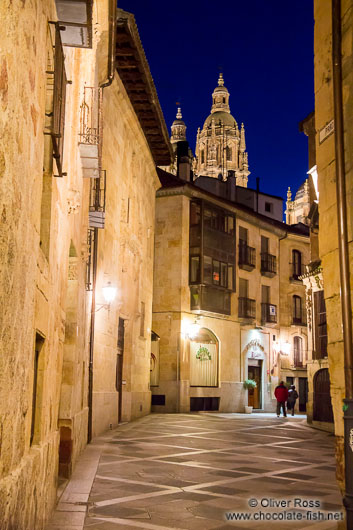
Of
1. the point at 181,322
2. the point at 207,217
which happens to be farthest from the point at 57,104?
the point at 207,217

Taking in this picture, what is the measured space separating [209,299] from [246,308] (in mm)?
4493

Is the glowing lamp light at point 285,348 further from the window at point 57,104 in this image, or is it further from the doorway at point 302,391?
the window at point 57,104

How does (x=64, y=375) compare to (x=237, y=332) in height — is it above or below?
below

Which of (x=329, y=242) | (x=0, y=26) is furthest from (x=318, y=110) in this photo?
(x=0, y=26)

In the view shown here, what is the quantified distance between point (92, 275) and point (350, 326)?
10.3m

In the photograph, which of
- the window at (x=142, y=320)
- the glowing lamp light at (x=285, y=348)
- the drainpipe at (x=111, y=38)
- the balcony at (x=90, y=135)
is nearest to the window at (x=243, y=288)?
the glowing lamp light at (x=285, y=348)

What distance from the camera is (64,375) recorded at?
10.9 m

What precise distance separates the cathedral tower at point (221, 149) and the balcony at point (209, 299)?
76789mm

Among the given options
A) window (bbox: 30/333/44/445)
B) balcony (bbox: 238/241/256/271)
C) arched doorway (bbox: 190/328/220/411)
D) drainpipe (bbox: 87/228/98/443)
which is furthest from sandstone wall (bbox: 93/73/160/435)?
window (bbox: 30/333/44/445)

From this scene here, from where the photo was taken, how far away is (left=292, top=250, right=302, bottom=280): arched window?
136ft

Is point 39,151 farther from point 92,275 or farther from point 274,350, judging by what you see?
point 274,350

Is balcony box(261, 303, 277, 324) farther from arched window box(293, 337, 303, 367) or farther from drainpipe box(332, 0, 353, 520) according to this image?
drainpipe box(332, 0, 353, 520)

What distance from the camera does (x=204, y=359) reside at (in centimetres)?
3275

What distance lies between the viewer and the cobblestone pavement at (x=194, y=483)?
7164 mm
